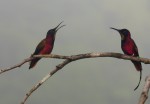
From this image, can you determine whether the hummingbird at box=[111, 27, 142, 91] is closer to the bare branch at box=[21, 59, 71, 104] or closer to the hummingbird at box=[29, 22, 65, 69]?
the hummingbird at box=[29, 22, 65, 69]

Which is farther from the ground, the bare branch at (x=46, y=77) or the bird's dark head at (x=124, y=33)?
the bird's dark head at (x=124, y=33)

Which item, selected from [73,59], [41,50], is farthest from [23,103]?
[41,50]

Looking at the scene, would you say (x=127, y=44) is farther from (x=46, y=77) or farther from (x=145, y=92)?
(x=145, y=92)

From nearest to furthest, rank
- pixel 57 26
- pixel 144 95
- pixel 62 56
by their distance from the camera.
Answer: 1. pixel 144 95
2. pixel 62 56
3. pixel 57 26

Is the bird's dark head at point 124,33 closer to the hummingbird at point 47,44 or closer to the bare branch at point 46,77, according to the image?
the hummingbird at point 47,44

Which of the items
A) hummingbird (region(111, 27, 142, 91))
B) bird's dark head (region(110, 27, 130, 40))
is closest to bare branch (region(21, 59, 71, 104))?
hummingbird (region(111, 27, 142, 91))

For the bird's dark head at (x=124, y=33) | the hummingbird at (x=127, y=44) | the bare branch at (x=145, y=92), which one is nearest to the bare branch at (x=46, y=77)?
the bare branch at (x=145, y=92)

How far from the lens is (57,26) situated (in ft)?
37.3

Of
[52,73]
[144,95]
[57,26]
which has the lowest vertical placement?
[144,95]

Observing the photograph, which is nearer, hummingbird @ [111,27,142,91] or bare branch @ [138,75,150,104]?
bare branch @ [138,75,150,104]

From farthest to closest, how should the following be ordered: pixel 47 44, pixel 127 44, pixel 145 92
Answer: pixel 47 44, pixel 127 44, pixel 145 92

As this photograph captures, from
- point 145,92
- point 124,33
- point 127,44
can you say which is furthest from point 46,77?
point 124,33

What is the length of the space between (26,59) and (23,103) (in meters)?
1.65

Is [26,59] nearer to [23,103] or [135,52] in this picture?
[23,103]
